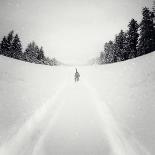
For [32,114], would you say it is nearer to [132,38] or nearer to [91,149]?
[91,149]

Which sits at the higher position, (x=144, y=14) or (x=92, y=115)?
(x=144, y=14)

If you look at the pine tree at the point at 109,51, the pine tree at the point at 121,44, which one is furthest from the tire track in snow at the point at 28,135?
the pine tree at the point at 109,51

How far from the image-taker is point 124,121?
7.15 m

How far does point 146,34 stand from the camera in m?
40.1

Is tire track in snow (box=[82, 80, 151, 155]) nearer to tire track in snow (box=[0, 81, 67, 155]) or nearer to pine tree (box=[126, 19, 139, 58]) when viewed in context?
tire track in snow (box=[0, 81, 67, 155])

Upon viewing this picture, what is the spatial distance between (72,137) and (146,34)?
39244 mm

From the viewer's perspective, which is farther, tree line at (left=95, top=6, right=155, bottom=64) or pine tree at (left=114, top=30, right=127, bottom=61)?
pine tree at (left=114, top=30, right=127, bottom=61)

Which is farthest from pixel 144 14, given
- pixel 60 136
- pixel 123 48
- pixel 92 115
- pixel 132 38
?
pixel 60 136

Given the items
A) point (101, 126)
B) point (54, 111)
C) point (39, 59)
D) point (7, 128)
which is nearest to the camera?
point (7, 128)

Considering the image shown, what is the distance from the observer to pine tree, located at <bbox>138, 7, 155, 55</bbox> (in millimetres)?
39656

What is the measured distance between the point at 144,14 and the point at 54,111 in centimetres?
3971

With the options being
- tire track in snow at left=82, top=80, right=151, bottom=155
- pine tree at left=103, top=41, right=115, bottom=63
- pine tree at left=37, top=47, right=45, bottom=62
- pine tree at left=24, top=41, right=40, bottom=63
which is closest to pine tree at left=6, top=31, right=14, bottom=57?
pine tree at left=24, top=41, right=40, bottom=63

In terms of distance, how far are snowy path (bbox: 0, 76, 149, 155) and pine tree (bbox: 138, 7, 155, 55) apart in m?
35.5

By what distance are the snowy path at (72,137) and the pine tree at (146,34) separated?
117 ft
